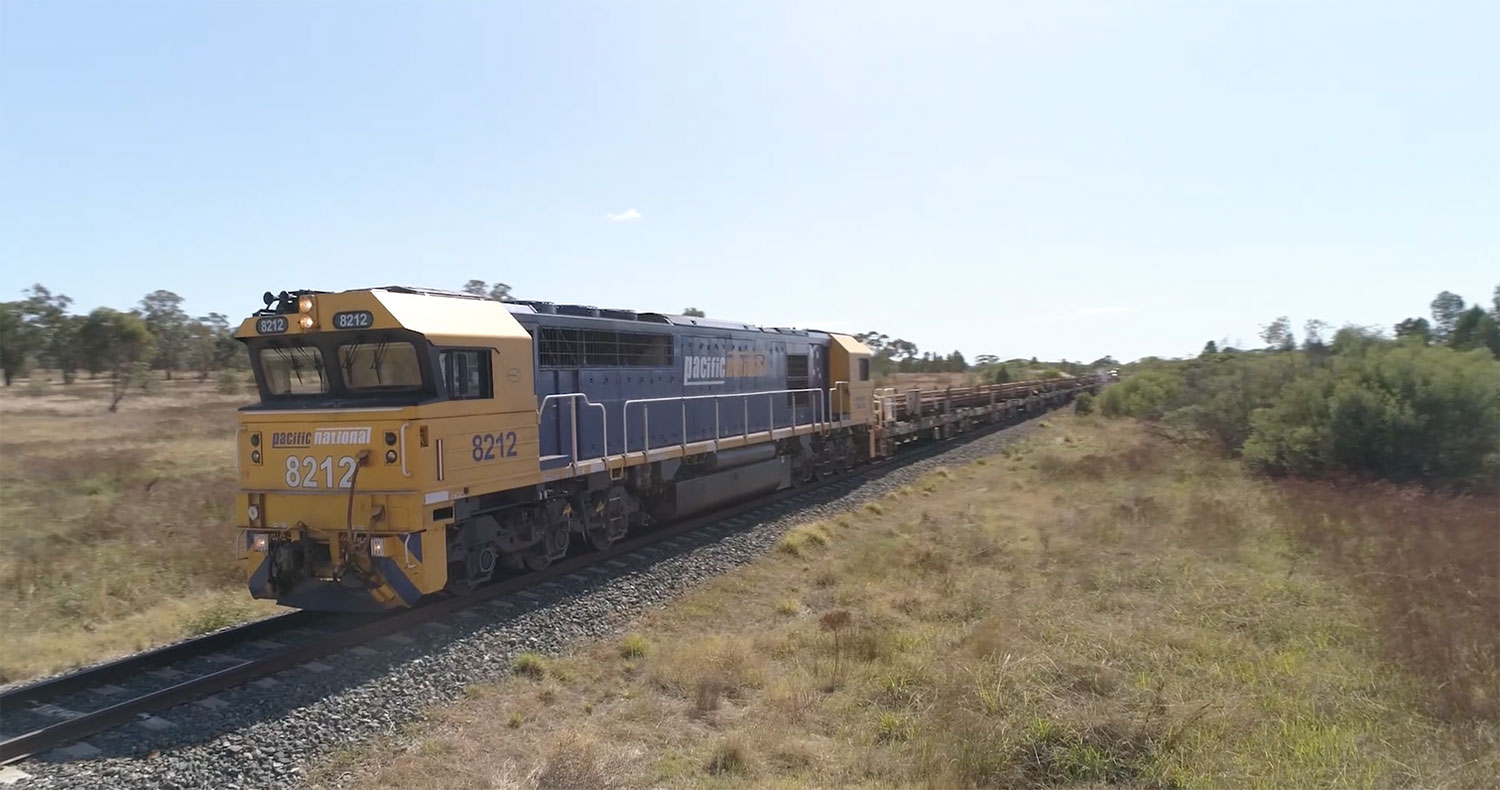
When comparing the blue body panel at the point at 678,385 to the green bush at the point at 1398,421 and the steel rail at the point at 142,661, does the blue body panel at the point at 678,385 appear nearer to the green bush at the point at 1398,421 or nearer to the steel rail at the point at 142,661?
the steel rail at the point at 142,661

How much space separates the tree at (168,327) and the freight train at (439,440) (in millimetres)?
68729

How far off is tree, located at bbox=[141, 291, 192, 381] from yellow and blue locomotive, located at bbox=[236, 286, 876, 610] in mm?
68906

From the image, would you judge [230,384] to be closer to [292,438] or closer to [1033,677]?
[292,438]

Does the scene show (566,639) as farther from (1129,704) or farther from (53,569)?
(53,569)

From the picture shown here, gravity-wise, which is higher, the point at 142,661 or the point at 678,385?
the point at 678,385

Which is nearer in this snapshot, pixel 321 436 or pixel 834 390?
pixel 321 436

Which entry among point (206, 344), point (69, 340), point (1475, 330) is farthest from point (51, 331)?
point (1475, 330)

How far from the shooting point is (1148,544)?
1244 cm

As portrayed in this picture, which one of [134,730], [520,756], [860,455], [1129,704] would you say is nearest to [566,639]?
[520,756]

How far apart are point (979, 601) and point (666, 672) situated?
148 inches

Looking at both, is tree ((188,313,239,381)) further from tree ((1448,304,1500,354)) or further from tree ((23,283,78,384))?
tree ((1448,304,1500,354))

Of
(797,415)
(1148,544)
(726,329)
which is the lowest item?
(1148,544)

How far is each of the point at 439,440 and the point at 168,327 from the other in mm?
74828

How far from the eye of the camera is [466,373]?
9.07 metres
